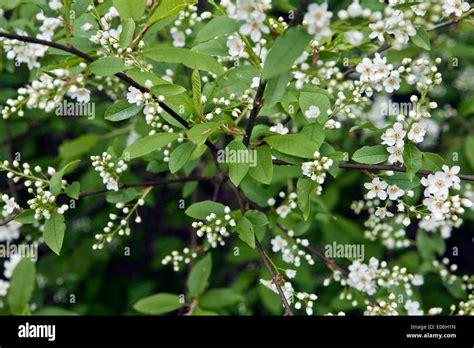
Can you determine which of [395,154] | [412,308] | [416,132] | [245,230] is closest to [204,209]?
[245,230]

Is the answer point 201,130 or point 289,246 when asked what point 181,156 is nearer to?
point 201,130

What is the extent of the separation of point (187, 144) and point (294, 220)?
1.04m

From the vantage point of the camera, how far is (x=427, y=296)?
13.8 feet

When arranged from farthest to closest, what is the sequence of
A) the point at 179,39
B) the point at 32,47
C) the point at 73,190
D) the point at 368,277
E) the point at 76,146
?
the point at 76,146
the point at 179,39
the point at 368,277
the point at 32,47
the point at 73,190

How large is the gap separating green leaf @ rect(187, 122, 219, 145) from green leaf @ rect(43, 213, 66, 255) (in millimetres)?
772

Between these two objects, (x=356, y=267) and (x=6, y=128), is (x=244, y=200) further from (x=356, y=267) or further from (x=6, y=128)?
(x=6, y=128)

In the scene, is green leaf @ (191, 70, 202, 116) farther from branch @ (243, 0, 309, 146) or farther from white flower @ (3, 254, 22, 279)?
white flower @ (3, 254, 22, 279)

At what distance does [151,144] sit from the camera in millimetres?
2410

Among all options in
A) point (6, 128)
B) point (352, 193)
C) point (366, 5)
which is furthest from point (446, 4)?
point (6, 128)

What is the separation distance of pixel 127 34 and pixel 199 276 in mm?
Result: 1610

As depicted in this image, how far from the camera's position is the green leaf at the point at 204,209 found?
2609 millimetres

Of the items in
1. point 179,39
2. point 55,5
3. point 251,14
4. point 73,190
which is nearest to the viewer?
point 251,14

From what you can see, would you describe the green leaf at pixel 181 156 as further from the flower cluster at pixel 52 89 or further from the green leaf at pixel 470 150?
the green leaf at pixel 470 150

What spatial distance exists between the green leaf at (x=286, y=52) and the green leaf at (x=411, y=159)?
31.4 inches
